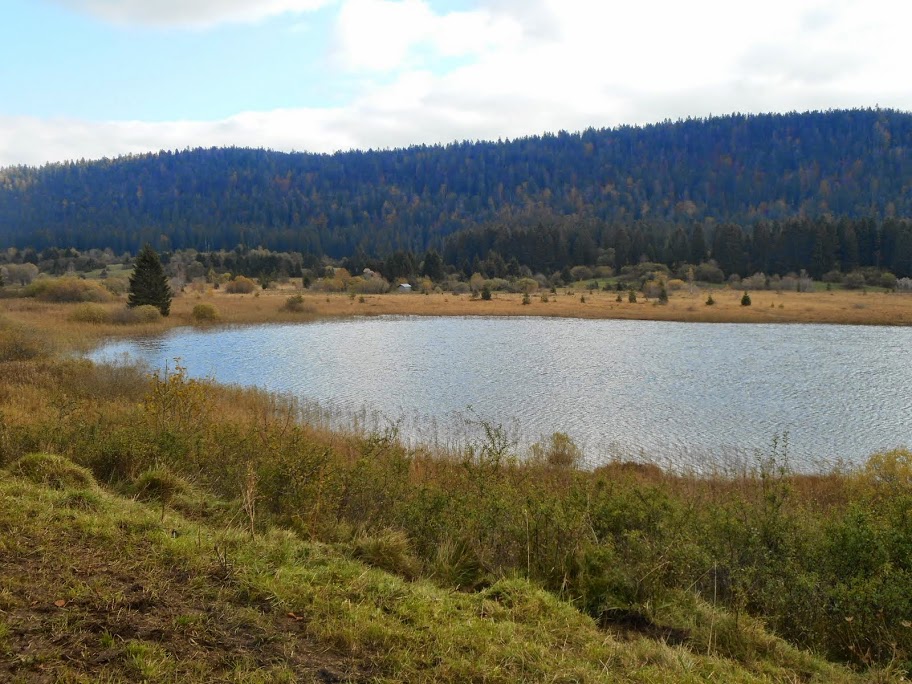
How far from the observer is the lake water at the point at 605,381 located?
1755 centimetres

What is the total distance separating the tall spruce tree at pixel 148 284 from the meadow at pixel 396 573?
1520 inches

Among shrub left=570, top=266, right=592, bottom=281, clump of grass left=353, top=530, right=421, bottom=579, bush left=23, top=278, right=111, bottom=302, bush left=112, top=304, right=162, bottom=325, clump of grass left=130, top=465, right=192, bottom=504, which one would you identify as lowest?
clump of grass left=353, top=530, right=421, bottom=579

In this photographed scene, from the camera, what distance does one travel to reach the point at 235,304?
5684cm

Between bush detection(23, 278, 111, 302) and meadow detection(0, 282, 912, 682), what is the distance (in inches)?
1916

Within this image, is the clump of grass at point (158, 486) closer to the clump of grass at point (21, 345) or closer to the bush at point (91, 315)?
the clump of grass at point (21, 345)

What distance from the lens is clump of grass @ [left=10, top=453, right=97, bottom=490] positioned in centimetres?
704

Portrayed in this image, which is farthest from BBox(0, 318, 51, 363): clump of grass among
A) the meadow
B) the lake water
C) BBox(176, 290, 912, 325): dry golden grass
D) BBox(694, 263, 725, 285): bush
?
BBox(694, 263, 725, 285): bush

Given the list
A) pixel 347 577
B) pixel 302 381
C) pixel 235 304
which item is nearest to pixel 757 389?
pixel 302 381

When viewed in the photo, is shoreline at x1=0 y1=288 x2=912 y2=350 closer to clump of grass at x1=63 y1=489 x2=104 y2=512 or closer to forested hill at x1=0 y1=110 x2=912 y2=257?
clump of grass at x1=63 y1=489 x2=104 y2=512

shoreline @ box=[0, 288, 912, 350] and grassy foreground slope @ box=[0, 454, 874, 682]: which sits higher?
shoreline @ box=[0, 288, 912, 350]

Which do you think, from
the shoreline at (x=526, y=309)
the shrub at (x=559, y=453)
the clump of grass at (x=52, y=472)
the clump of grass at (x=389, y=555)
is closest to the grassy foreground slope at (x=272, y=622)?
the clump of grass at (x=389, y=555)

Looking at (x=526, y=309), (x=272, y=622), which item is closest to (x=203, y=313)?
(x=526, y=309)

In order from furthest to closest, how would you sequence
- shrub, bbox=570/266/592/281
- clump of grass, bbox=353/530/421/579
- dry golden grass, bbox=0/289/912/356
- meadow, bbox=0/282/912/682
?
1. shrub, bbox=570/266/592/281
2. dry golden grass, bbox=0/289/912/356
3. clump of grass, bbox=353/530/421/579
4. meadow, bbox=0/282/912/682

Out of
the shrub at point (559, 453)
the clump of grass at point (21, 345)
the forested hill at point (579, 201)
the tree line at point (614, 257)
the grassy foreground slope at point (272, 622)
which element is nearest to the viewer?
the grassy foreground slope at point (272, 622)
